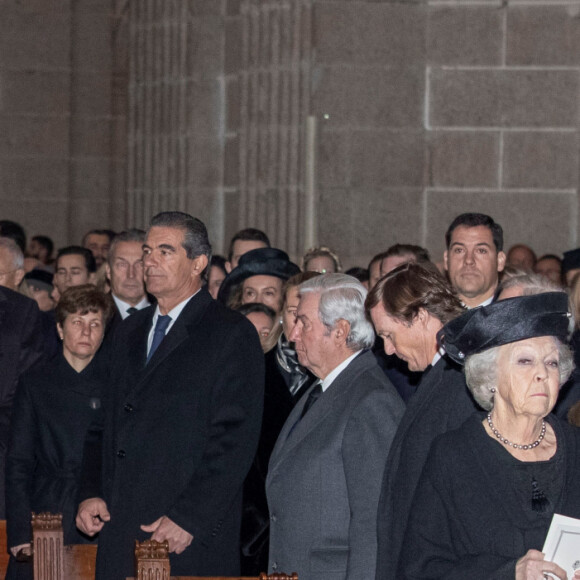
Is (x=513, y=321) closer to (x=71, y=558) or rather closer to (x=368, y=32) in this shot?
(x=71, y=558)

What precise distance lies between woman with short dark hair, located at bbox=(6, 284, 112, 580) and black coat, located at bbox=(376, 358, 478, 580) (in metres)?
1.74

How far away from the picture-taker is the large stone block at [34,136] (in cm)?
1262

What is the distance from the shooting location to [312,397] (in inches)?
155

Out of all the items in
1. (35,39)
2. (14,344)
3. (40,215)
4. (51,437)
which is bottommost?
(51,437)

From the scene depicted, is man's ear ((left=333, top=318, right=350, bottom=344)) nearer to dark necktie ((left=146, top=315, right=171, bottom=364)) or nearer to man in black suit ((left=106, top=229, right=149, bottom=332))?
dark necktie ((left=146, top=315, right=171, bottom=364))

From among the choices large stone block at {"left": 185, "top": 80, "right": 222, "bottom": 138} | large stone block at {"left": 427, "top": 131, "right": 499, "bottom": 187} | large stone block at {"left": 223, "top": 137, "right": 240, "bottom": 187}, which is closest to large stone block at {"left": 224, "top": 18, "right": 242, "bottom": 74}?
large stone block at {"left": 185, "top": 80, "right": 222, "bottom": 138}

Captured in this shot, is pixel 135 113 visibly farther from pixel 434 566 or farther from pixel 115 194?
pixel 434 566

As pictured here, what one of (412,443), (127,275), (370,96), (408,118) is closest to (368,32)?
(370,96)

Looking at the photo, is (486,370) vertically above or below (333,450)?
above

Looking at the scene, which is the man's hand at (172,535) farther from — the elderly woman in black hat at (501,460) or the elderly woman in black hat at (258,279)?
the elderly woman in black hat at (258,279)

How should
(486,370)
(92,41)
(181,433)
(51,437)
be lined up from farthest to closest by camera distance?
1. (92,41)
2. (51,437)
3. (181,433)
4. (486,370)

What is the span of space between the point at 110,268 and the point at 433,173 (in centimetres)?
293

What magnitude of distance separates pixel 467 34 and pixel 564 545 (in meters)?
6.24

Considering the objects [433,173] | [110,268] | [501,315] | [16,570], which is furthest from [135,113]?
[501,315]
